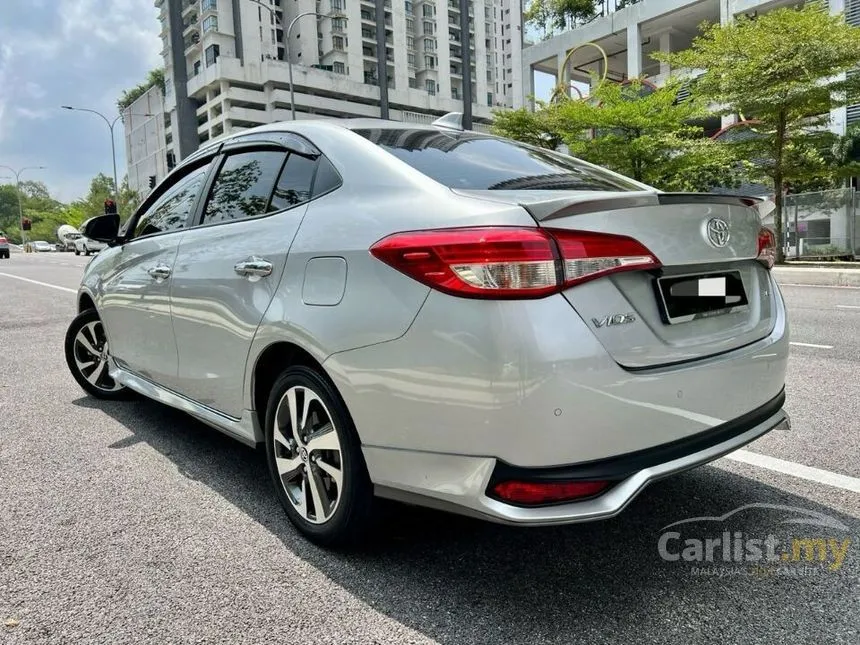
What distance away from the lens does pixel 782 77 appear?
17.4m

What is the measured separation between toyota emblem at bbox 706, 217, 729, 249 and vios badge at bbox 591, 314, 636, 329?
0.51 metres

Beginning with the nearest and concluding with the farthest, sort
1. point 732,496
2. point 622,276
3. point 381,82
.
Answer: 1. point 622,276
2. point 732,496
3. point 381,82

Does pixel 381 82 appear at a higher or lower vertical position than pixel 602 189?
higher

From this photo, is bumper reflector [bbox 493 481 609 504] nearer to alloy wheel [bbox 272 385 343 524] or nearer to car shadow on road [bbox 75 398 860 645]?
car shadow on road [bbox 75 398 860 645]

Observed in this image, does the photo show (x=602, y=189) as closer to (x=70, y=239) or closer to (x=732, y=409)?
(x=732, y=409)

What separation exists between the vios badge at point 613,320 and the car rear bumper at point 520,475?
0.37 metres

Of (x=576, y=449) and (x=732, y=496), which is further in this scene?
(x=732, y=496)

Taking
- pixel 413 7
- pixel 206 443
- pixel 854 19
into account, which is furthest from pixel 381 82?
pixel 206 443

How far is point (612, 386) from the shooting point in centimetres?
184

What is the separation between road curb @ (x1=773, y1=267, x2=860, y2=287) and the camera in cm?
1283

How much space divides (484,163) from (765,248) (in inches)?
43.9

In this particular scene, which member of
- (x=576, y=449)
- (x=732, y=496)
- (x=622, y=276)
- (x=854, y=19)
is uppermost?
(x=854, y=19)

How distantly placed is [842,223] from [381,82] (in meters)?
57.6

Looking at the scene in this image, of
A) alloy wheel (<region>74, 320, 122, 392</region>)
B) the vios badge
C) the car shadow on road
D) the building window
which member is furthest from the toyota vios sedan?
the building window
